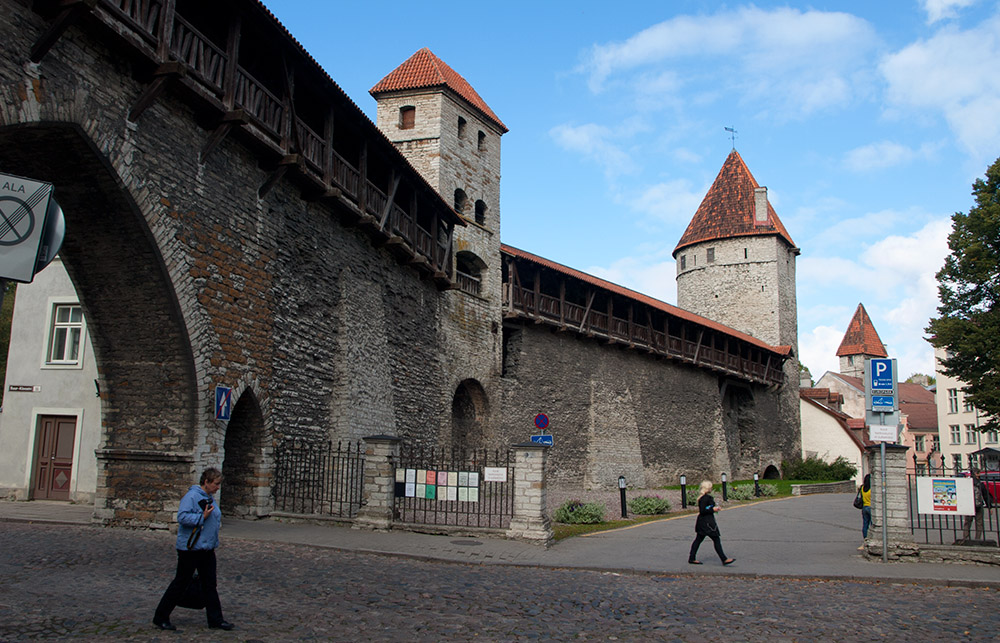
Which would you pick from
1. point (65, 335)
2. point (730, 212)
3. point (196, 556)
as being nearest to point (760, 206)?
point (730, 212)

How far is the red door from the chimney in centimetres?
3614

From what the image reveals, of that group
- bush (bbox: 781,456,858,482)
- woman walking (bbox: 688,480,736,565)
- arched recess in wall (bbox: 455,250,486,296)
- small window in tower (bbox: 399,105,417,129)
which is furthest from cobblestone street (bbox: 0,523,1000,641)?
bush (bbox: 781,456,858,482)

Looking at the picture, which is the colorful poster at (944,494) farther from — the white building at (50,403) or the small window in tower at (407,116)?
the small window in tower at (407,116)

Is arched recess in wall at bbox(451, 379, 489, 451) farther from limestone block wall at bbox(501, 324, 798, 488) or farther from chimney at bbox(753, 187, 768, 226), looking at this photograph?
chimney at bbox(753, 187, 768, 226)

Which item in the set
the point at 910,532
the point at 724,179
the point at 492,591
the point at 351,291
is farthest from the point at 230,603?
the point at 724,179

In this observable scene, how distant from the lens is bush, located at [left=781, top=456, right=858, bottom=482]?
3822 centimetres

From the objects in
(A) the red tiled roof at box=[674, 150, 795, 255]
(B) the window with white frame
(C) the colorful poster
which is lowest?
(C) the colorful poster

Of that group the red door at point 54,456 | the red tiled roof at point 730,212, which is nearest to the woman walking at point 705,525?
the red door at point 54,456

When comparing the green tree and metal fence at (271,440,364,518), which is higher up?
the green tree

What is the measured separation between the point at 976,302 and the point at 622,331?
1148cm

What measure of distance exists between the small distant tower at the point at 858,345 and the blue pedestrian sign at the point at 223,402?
6137 centimetres

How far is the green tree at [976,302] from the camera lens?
76.6 feet

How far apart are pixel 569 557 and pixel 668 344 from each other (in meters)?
21.7

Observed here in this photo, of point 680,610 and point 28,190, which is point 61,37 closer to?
point 28,190
